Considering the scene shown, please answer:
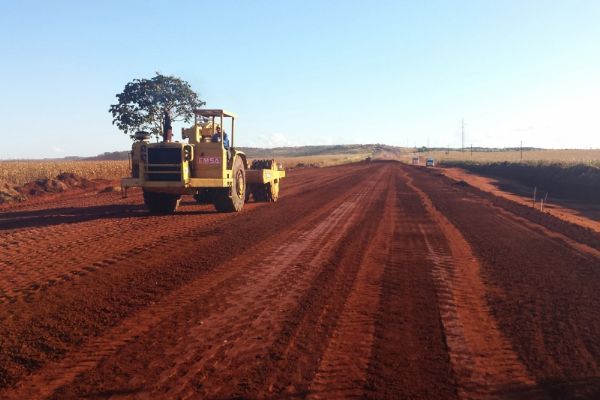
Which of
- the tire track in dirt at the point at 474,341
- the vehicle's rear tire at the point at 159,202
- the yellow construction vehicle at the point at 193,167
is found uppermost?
the yellow construction vehicle at the point at 193,167

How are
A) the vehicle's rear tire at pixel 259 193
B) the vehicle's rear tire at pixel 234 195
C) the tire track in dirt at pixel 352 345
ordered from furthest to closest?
the vehicle's rear tire at pixel 259 193 < the vehicle's rear tire at pixel 234 195 < the tire track in dirt at pixel 352 345

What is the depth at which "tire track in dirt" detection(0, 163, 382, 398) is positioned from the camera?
4.95 m

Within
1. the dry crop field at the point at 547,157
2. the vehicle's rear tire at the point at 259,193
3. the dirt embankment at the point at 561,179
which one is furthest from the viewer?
the dry crop field at the point at 547,157

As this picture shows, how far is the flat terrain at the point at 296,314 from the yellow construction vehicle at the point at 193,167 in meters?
2.68

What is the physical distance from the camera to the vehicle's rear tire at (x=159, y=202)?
17.8 meters

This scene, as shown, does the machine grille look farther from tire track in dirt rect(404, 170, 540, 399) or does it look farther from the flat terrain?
tire track in dirt rect(404, 170, 540, 399)

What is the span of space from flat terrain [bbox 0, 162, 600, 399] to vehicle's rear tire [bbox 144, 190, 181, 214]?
3.53 meters

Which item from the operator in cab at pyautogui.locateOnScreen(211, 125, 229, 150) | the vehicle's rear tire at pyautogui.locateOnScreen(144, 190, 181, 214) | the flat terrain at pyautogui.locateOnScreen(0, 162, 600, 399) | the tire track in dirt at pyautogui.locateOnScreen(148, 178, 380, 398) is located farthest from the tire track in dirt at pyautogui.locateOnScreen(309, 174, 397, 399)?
the vehicle's rear tire at pyautogui.locateOnScreen(144, 190, 181, 214)

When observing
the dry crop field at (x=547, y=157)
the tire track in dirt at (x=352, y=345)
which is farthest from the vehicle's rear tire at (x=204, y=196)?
the dry crop field at (x=547, y=157)

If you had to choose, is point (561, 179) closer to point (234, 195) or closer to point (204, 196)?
point (204, 196)

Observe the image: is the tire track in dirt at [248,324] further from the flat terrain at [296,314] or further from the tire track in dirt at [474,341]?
the tire track in dirt at [474,341]

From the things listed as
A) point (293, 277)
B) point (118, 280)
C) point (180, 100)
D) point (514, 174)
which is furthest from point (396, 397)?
point (514, 174)

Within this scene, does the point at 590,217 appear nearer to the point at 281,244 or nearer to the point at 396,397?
the point at 281,244

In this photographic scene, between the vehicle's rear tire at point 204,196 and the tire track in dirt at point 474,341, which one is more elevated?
the vehicle's rear tire at point 204,196
